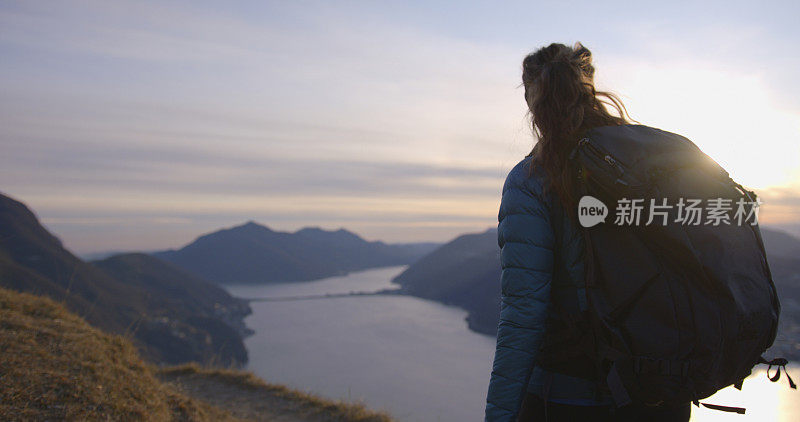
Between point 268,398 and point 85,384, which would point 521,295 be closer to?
point 85,384

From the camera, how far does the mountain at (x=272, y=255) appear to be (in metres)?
112

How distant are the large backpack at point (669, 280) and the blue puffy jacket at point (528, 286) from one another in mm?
66

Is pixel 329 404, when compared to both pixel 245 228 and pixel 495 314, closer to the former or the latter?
pixel 495 314

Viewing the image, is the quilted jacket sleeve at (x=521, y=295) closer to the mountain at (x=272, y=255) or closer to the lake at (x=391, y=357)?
the lake at (x=391, y=357)

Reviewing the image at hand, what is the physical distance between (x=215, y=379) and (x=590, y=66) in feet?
20.7

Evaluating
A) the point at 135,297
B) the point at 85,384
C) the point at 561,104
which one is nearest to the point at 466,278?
the point at 135,297

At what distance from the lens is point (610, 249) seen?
1008 millimetres

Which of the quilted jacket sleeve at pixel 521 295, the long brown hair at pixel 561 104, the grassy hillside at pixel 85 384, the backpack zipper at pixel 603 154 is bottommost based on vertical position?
the grassy hillside at pixel 85 384

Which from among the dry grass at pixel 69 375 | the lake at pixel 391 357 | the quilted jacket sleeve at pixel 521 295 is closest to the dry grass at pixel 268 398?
the dry grass at pixel 69 375

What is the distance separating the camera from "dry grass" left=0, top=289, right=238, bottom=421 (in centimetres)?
296

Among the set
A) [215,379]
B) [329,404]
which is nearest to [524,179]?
[329,404]

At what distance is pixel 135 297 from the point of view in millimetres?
51125

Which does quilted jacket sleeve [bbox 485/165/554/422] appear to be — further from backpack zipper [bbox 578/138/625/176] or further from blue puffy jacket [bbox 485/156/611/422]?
backpack zipper [bbox 578/138/625/176]

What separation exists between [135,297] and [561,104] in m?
58.4
